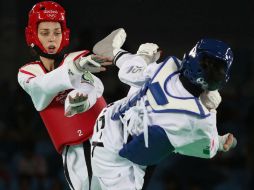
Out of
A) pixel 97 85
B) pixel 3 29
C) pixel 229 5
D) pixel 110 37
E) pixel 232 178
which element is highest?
pixel 110 37

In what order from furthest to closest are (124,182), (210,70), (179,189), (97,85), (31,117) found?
(31,117), (179,189), (97,85), (124,182), (210,70)

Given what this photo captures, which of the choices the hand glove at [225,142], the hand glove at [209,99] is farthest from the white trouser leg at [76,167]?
the hand glove at [209,99]

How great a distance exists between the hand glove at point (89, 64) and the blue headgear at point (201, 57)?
514 mm

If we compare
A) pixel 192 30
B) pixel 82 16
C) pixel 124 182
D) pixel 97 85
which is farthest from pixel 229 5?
pixel 124 182

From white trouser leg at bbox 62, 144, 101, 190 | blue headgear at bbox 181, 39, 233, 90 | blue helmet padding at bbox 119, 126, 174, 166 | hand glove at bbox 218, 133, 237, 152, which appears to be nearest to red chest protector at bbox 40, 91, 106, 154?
white trouser leg at bbox 62, 144, 101, 190

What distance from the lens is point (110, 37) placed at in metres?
4.35

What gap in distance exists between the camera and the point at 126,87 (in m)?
7.92

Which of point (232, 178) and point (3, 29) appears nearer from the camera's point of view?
point (232, 178)

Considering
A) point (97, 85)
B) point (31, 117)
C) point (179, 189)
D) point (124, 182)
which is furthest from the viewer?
point (31, 117)

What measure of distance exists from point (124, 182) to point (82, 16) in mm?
3910

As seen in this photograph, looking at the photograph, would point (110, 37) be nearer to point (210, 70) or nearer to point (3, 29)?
point (210, 70)

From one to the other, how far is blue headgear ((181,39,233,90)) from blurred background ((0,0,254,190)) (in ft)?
11.0

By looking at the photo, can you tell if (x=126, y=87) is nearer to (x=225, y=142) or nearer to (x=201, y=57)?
(x=225, y=142)

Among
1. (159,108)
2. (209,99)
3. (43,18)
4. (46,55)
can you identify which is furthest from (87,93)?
(209,99)
